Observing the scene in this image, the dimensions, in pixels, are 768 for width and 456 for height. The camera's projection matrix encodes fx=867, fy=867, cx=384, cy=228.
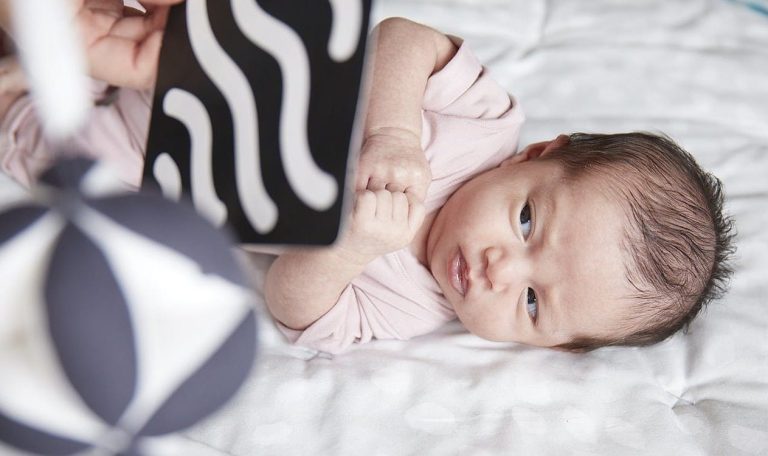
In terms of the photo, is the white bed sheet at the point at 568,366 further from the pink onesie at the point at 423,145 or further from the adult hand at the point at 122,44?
the adult hand at the point at 122,44

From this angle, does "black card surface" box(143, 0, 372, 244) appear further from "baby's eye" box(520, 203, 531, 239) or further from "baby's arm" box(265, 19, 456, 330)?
"baby's eye" box(520, 203, 531, 239)

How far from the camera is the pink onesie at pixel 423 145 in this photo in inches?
36.3

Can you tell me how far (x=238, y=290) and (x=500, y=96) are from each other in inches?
29.2

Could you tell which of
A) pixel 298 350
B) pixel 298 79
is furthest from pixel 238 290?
pixel 298 350

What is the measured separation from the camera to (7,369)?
385 millimetres

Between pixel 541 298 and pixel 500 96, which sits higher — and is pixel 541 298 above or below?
below

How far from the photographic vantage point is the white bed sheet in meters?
0.85

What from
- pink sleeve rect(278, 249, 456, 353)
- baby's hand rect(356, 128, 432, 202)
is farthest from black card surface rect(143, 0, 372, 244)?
pink sleeve rect(278, 249, 456, 353)

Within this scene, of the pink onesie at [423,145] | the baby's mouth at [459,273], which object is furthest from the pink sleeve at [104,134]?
the baby's mouth at [459,273]

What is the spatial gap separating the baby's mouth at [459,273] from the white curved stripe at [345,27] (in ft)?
1.53

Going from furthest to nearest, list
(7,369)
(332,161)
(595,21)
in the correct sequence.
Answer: (595,21) → (332,161) → (7,369)

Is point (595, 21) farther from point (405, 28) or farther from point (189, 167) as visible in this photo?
point (189, 167)

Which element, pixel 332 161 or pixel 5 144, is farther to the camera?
pixel 5 144

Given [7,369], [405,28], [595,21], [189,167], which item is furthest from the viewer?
[595,21]
